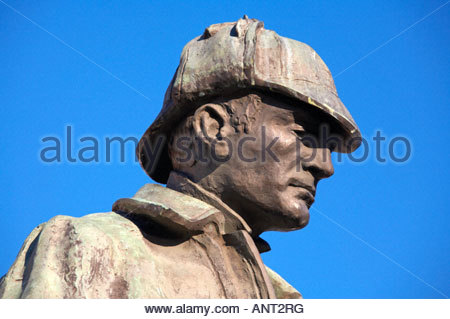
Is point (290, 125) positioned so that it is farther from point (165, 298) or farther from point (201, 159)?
point (165, 298)

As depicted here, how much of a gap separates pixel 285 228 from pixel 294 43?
187 cm

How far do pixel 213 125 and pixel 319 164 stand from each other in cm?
109

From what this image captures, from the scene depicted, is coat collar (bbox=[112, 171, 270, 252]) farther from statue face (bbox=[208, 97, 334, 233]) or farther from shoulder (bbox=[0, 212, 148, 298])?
shoulder (bbox=[0, 212, 148, 298])

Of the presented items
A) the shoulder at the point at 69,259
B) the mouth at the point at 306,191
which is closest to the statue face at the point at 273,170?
the mouth at the point at 306,191

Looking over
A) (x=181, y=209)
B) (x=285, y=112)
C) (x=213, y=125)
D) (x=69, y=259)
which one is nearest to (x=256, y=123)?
(x=285, y=112)

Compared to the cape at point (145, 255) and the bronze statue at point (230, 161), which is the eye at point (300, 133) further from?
the cape at point (145, 255)

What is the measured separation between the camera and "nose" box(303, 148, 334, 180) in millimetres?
8992

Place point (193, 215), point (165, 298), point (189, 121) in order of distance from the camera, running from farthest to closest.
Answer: point (189, 121)
point (193, 215)
point (165, 298)

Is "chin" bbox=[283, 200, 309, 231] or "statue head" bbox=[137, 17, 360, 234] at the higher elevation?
"statue head" bbox=[137, 17, 360, 234]

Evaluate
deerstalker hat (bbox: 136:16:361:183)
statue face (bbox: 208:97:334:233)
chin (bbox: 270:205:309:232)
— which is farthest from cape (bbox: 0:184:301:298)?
deerstalker hat (bbox: 136:16:361:183)

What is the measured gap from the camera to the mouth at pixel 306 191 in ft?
29.2
